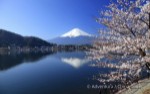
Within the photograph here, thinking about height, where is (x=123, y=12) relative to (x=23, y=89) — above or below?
above

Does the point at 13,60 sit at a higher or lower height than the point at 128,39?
lower

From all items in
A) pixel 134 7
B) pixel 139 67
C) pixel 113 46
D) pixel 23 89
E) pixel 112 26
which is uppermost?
pixel 134 7

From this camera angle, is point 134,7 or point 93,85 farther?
point 93,85

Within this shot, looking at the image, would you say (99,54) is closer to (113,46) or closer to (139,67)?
(113,46)

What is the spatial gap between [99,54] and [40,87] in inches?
1381

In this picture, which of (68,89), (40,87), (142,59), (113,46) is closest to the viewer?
(142,59)

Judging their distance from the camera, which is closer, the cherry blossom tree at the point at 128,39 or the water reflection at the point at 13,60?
the cherry blossom tree at the point at 128,39

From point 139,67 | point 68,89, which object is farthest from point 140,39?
point 68,89

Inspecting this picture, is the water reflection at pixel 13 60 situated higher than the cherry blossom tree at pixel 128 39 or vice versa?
the cherry blossom tree at pixel 128 39

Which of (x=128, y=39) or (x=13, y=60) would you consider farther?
(x=13, y=60)

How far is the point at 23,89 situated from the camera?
45750 millimetres

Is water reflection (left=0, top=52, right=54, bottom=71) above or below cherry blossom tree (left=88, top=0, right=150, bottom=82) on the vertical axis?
below

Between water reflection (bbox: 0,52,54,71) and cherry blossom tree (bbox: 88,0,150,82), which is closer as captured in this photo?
cherry blossom tree (bbox: 88,0,150,82)

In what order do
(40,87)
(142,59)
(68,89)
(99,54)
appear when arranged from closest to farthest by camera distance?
(142,59) → (99,54) → (68,89) → (40,87)
